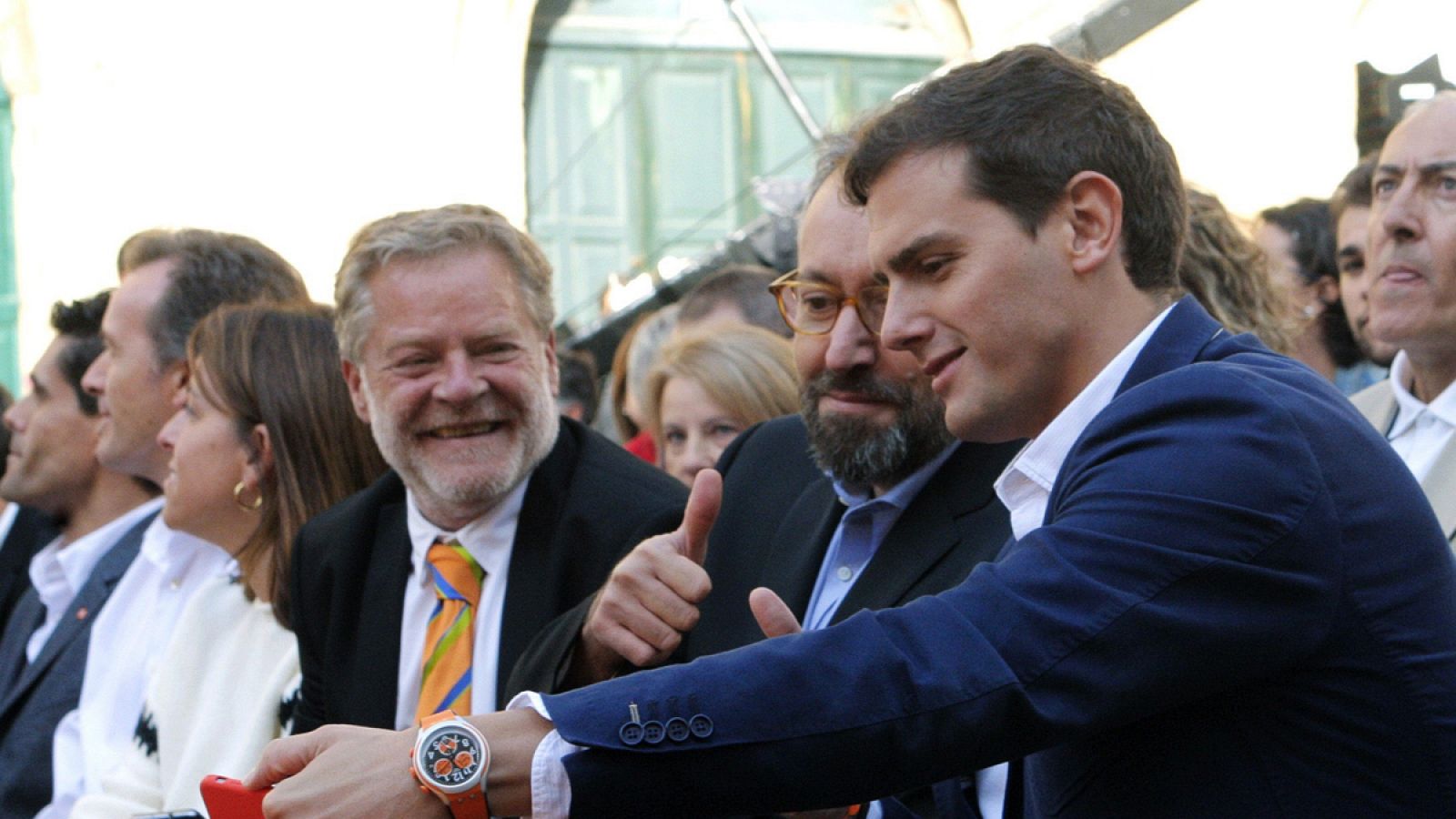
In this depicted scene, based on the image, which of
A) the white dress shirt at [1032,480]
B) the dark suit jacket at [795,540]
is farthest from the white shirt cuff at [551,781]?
the dark suit jacket at [795,540]

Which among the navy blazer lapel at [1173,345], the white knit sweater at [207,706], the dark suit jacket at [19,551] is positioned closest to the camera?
the navy blazer lapel at [1173,345]

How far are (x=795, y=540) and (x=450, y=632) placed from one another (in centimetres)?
73

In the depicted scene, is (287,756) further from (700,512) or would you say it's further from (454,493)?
(454,493)

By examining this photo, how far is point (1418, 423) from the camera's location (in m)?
3.38

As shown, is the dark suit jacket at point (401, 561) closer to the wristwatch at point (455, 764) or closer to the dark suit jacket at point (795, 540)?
the dark suit jacket at point (795, 540)

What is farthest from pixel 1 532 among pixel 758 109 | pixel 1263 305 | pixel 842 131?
pixel 758 109

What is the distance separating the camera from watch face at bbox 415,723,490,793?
5.50ft

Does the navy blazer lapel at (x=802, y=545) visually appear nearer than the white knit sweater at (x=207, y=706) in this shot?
Yes

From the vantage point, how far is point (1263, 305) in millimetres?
3443

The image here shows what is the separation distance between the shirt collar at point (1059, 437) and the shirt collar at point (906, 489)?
2.39 ft

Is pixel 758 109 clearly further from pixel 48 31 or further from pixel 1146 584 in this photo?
pixel 1146 584

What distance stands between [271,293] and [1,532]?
215 cm

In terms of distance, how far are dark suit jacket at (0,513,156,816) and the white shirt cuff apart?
346cm

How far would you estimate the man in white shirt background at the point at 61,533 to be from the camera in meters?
4.82
